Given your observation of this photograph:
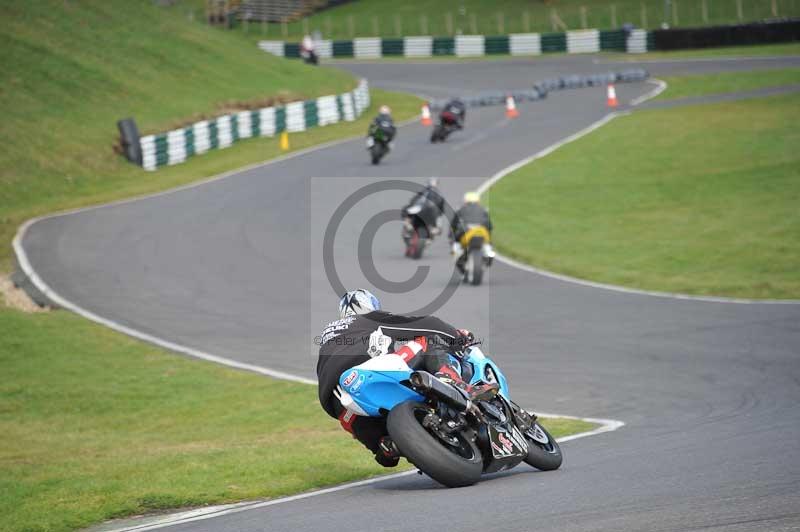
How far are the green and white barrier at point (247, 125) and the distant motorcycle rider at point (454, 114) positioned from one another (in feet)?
20.1

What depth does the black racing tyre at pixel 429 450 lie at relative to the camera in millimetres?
7270

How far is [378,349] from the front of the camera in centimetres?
780

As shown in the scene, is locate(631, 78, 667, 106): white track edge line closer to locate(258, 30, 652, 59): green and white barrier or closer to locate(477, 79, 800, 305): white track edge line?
locate(477, 79, 800, 305): white track edge line

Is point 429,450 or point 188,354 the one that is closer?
point 429,450

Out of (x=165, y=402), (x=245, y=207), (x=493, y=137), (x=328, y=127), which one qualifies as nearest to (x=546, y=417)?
(x=165, y=402)

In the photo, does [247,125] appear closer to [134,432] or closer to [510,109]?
[510,109]

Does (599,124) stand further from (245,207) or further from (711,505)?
(711,505)

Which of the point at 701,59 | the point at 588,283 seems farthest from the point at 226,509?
the point at 701,59

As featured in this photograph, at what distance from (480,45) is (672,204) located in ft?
132

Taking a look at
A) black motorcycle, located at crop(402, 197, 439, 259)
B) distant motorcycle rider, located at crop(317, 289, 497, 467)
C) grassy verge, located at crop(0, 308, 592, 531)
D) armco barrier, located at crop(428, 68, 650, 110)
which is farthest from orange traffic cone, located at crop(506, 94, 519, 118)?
distant motorcycle rider, located at crop(317, 289, 497, 467)

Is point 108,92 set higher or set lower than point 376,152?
higher

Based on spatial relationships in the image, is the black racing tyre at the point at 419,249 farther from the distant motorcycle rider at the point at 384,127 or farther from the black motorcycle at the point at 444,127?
the black motorcycle at the point at 444,127

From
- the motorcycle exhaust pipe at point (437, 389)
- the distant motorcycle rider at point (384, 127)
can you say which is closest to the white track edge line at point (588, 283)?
the distant motorcycle rider at point (384, 127)

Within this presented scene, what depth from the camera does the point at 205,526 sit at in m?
7.23
